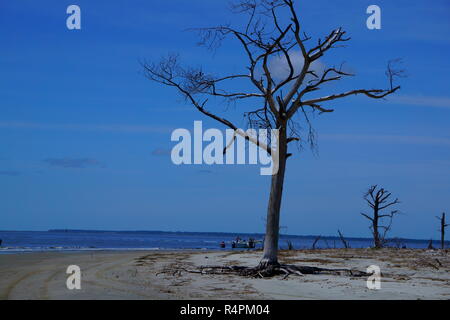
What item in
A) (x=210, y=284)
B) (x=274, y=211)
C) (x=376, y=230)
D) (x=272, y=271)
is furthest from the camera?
(x=376, y=230)

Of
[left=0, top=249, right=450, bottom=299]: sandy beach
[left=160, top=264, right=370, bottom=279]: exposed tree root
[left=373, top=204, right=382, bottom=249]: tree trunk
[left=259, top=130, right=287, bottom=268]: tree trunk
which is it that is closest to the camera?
[left=0, top=249, right=450, bottom=299]: sandy beach

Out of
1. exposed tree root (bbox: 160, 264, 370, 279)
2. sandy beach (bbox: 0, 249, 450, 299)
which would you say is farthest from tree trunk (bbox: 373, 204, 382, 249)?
exposed tree root (bbox: 160, 264, 370, 279)

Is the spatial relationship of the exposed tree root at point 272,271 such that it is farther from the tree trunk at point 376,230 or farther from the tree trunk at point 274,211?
the tree trunk at point 376,230

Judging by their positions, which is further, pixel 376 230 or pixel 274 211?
pixel 376 230

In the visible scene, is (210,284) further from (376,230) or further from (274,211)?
(376,230)

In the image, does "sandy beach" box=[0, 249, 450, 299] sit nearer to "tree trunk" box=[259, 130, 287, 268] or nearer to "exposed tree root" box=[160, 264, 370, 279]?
"exposed tree root" box=[160, 264, 370, 279]

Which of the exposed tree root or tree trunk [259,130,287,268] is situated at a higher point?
tree trunk [259,130,287,268]

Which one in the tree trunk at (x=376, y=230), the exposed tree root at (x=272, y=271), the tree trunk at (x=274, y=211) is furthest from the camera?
the tree trunk at (x=376, y=230)

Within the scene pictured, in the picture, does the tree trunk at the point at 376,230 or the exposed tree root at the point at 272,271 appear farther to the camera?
the tree trunk at the point at 376,230

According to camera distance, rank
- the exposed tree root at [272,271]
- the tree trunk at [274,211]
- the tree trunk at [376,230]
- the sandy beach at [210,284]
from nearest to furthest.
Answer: the sandy beach at [210,284] → the exposed tree root at [272,271] → the tree trunk at [274,211] → the tree trunk at [376,230]

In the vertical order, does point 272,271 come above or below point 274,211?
below

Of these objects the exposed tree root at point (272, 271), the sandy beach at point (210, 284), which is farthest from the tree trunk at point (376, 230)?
the exposed tree root at point (272, 271)

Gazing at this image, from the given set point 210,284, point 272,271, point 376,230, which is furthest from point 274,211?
A: point 376,230
